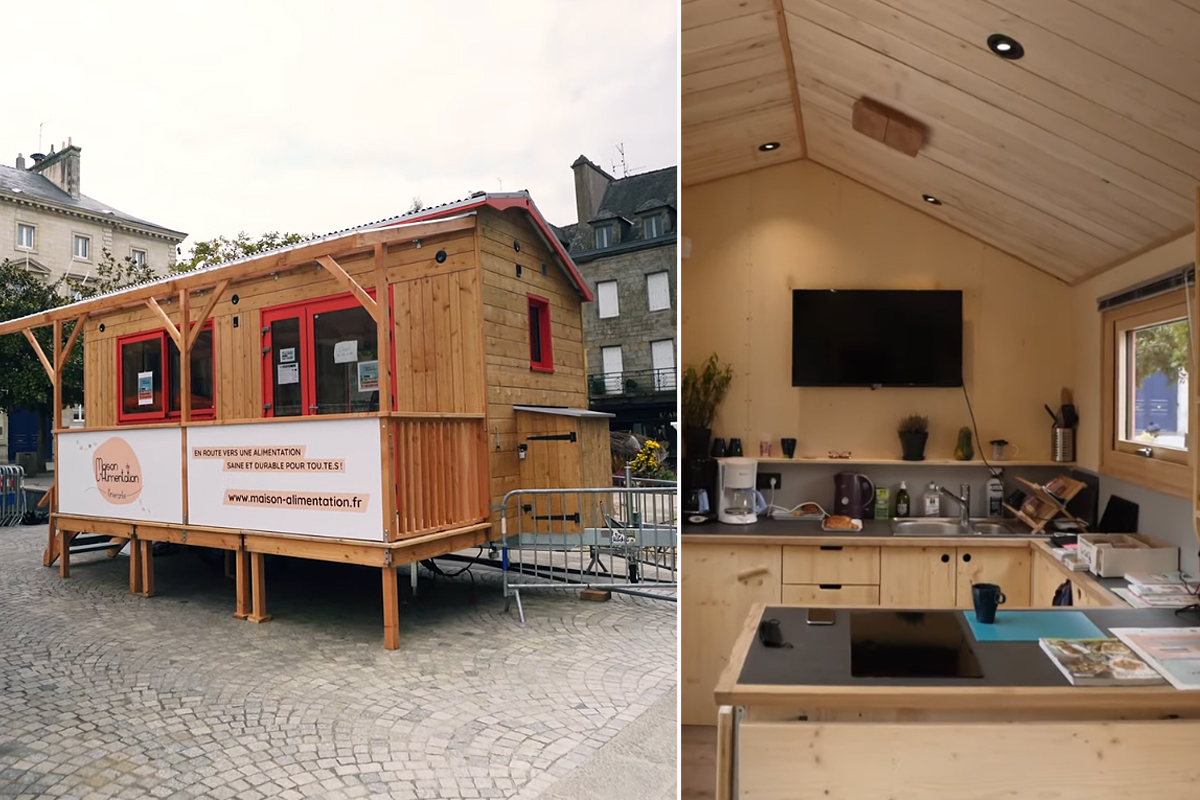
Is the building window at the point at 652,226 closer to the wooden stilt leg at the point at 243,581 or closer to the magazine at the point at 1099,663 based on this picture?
the wooden stilt leg at the point at 243,581

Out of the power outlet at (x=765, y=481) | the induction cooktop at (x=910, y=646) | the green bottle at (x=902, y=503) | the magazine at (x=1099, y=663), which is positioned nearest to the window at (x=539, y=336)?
the induction cooktop at (x=910, y=646)

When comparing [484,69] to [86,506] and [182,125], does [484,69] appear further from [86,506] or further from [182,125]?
[86,506]

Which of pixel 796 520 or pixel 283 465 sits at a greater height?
pixel 283 465

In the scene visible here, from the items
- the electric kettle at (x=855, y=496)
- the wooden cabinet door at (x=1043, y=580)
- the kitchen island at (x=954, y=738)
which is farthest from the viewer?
the electric kettle at (x=855, y=496)

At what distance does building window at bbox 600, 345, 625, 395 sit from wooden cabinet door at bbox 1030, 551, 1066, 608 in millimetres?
1847

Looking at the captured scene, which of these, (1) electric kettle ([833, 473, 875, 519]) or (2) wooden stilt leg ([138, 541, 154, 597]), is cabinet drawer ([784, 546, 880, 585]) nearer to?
(1) electric kettle ([833, 473, 875, 519])

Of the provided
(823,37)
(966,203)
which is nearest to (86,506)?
(823,37)

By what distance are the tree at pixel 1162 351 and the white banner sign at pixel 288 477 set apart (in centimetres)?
240

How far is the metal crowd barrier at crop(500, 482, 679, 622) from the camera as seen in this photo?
1229 millimetres

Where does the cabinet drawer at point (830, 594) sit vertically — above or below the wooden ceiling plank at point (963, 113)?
below

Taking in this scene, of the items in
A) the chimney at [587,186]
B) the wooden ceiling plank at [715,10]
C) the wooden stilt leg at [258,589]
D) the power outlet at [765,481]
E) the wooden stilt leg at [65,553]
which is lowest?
the power outlet at [765,481]

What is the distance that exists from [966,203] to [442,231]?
84.8 inches

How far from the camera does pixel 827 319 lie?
3025 mm

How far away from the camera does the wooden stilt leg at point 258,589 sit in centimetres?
118
